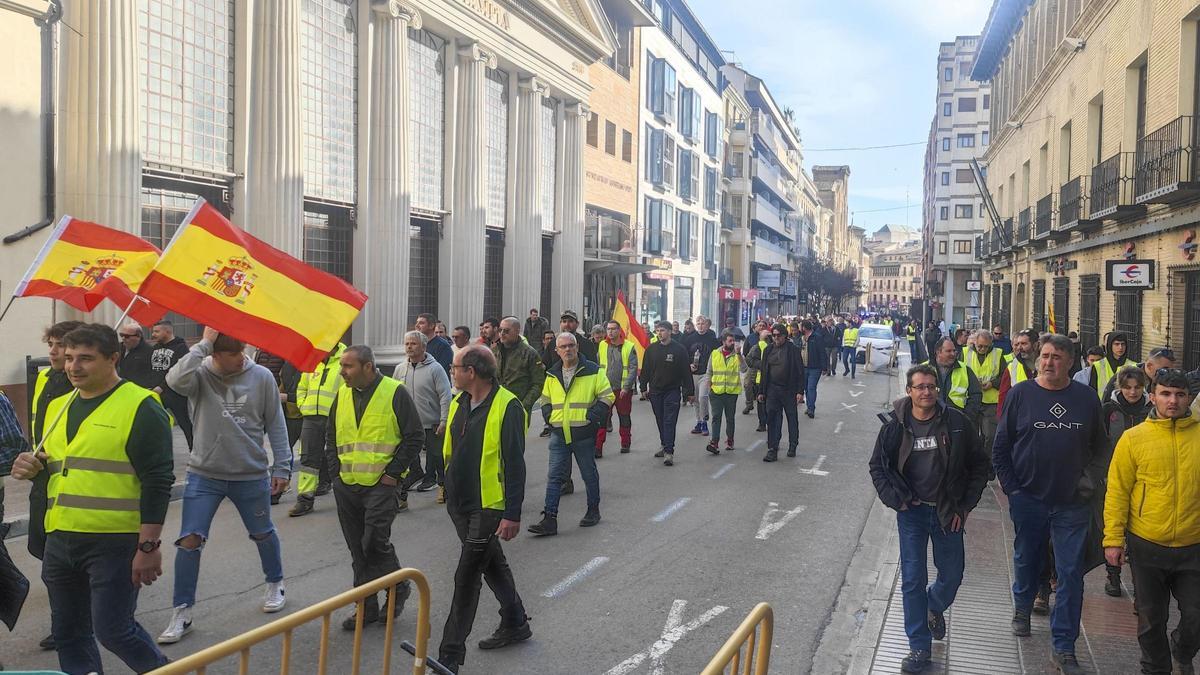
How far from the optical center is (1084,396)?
18.6 feet

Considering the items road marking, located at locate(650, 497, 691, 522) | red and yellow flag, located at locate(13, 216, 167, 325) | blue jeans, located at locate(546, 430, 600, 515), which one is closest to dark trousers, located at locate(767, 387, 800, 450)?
road marking, located at locate(650, 497, 691, 522)

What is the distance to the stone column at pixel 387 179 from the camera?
18.6 meters

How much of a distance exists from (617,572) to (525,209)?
19.0 metres

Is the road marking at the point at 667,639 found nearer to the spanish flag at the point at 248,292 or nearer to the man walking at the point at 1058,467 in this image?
the man walking at the point at 1058,467

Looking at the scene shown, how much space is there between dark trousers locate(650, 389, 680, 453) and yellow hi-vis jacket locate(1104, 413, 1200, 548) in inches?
300

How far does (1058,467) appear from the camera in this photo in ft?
18.3

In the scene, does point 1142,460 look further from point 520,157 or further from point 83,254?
point 520,157

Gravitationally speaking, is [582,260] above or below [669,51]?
below

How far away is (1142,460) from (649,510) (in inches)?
209

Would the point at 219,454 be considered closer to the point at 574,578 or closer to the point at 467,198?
the point at 574,578

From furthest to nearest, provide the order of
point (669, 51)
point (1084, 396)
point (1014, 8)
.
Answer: point (669, 51) → point (1014, 8) → point (1084, 396)

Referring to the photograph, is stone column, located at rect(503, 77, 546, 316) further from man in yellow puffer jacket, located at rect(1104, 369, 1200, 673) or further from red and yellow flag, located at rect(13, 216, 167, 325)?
man in yellow puffer jacket, located at rect(1104, 369, 1200, 673)

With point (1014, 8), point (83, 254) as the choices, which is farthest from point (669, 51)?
point (83, 254)

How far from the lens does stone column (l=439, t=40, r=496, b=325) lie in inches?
864
